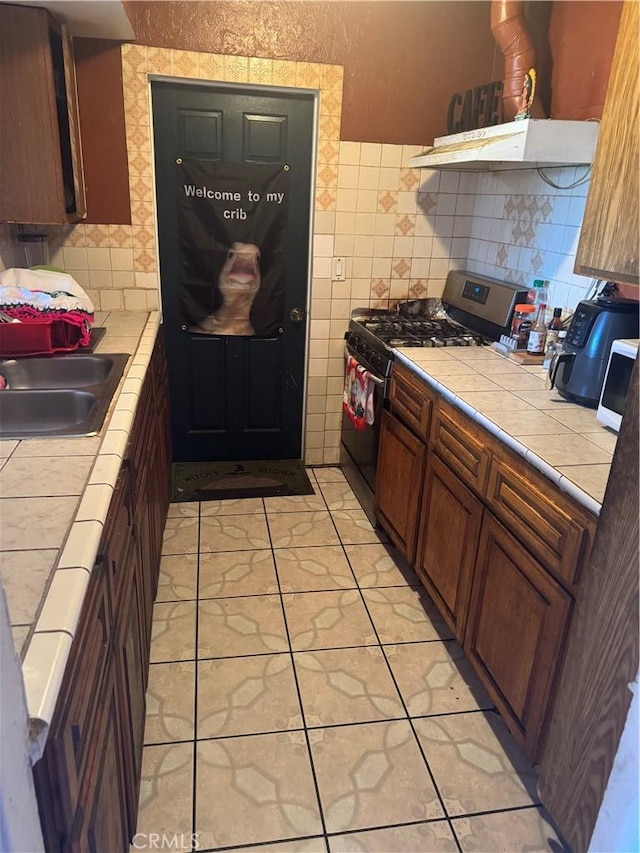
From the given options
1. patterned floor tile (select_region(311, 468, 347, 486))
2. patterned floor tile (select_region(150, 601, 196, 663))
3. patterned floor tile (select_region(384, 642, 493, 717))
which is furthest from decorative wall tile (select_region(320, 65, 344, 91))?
patterned floor tile (select_region(384, 642, 493, 717))

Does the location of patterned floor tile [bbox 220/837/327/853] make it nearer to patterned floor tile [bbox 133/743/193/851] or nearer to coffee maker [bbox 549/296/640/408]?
patterned floor tile [bbox 133/743/193/851]

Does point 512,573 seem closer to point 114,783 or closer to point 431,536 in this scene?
point 431,536

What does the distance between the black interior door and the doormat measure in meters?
0.07

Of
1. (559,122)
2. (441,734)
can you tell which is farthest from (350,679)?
(559,122)

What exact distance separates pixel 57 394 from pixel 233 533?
1.24 m

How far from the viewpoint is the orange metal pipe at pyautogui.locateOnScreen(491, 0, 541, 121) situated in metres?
2.39

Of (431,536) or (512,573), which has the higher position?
(512,573)

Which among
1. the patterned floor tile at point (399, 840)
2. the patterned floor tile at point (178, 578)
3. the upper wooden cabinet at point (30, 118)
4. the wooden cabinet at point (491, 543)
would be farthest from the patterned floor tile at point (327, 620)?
the upper wooden cabinet at point (30, 118)

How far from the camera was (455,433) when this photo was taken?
6.86ft

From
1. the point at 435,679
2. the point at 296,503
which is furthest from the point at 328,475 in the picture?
the point at 435,679

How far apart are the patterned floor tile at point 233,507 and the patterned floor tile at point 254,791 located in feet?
4.51

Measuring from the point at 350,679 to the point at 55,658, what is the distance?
1.45 metres

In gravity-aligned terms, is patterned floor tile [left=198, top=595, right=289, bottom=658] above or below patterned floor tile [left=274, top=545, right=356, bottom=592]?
below

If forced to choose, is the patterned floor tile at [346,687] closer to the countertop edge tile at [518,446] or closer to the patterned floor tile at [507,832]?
the patterned floor tile at [507,832]
